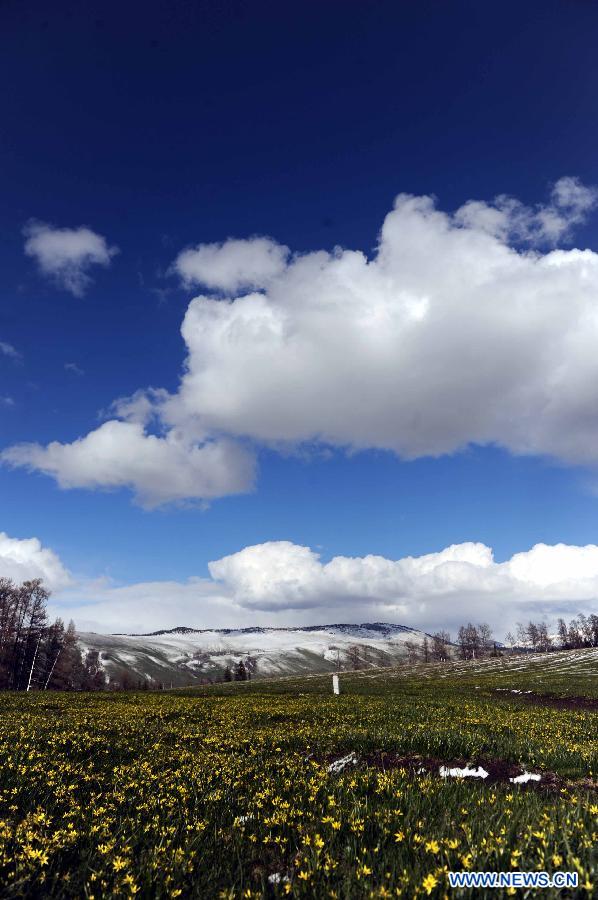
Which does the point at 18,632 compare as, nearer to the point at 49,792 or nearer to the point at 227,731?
the point at 227,731

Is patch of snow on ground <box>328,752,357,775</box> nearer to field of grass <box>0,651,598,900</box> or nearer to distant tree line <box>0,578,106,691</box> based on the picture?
field of grass <box>0,651,598,900</box>

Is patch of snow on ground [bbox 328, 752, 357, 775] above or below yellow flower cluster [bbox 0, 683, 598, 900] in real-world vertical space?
below

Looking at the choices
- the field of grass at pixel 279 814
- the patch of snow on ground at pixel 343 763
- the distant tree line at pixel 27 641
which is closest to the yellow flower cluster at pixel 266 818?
the field of grass at pixel 279 814

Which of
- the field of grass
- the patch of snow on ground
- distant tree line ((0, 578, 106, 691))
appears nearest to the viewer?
the field of grass

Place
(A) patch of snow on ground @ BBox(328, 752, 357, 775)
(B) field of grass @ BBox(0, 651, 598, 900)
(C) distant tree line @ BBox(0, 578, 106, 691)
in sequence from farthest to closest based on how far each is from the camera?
(C) distant tree line @ BBox(0, 578, 106, 691) < (A) patch of snow on ground @ BBox(328, 752, 357, 775) < (B) field of grass @ BBox(0, 651, 598, 900)

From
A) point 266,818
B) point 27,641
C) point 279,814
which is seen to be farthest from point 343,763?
point 27,641

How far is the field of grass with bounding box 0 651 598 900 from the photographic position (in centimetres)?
489

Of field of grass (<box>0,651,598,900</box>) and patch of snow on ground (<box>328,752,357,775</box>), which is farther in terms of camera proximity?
patch of snow on ground (<box>328,752,357,775</box>)

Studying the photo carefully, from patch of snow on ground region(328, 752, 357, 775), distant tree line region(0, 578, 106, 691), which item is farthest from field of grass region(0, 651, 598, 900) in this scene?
distant tree line region(0, 578, 106, 691)

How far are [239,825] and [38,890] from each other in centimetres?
253

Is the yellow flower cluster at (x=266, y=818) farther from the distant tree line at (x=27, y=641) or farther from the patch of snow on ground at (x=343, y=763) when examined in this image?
the distant tree line at (x=27, y=641)

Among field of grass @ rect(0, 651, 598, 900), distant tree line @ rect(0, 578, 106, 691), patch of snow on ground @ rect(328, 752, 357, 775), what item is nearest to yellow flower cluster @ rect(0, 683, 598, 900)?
field of grass @ rect(0, 651, 598, 900)

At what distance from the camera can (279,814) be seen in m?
6.44

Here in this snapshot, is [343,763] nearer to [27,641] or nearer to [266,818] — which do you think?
[266,818]
